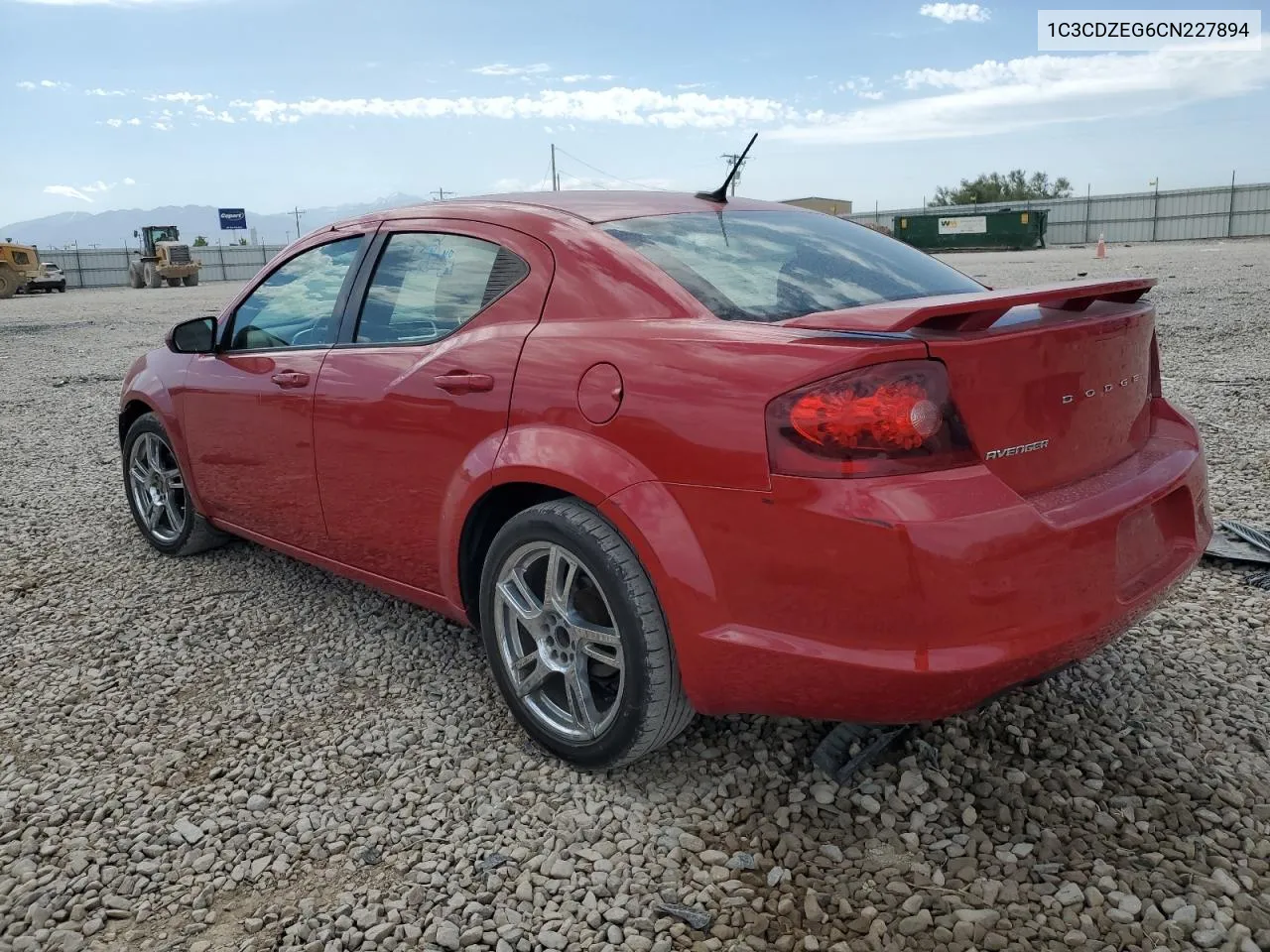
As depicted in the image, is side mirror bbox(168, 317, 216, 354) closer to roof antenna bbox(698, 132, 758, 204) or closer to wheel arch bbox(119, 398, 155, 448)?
wheel arch bbox(119, 398, 155, 448)

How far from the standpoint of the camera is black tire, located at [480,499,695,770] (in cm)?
243

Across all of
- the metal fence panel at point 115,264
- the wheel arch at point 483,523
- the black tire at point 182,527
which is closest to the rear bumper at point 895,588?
the wheel arch at point 483,523

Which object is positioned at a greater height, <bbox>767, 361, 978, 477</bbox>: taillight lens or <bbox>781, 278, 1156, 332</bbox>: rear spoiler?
<bbox>781, 278, 1156, 332</bbox>: rear spoiler

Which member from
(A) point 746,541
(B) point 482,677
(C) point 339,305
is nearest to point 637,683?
(A) point 746,541

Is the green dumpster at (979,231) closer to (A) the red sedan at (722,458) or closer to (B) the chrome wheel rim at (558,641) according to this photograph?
(A) the red sedan at (722,458)

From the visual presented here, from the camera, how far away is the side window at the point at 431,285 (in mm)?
2941

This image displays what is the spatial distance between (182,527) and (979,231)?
145ft

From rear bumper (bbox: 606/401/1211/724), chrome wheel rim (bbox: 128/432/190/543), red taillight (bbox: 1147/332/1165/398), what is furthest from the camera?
chrome wheel rim (bbox: 128/432/190/543)

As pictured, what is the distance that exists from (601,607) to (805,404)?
90 centimetres

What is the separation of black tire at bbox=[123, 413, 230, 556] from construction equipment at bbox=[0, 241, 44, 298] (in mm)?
31095

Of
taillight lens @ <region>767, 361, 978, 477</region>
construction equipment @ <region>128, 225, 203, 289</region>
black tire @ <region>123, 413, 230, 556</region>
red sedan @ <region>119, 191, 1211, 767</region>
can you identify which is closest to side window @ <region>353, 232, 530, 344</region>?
red sedan @ <region>119, 191, 1211, 767</region>

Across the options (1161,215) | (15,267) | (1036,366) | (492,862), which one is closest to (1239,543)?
(1036,366)

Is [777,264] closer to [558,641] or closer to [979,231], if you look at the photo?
[558,641]

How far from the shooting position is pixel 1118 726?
2814mm
